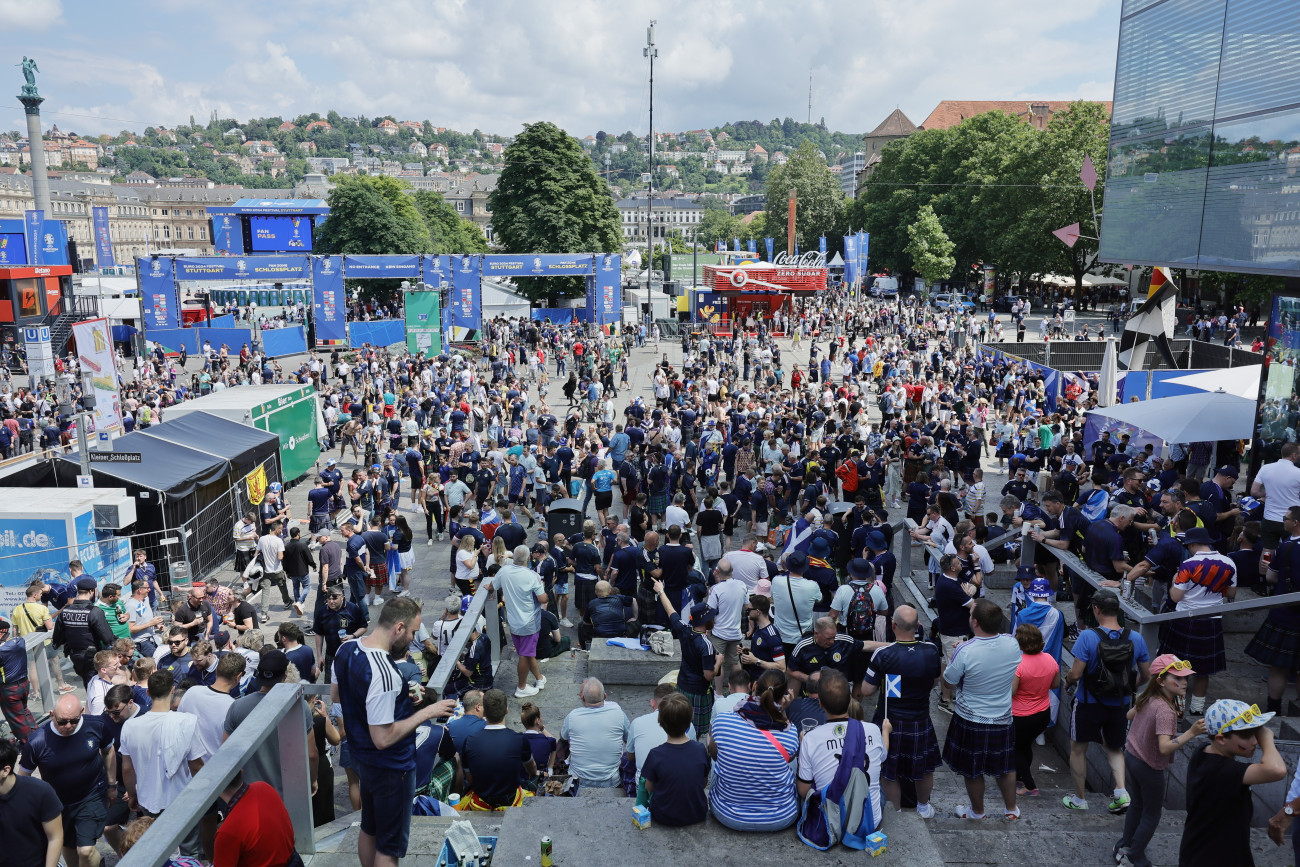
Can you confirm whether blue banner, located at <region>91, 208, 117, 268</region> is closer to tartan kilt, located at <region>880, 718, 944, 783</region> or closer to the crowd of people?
the crowd of people

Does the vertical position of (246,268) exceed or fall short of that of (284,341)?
it exceeds it

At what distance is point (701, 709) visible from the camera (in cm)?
650

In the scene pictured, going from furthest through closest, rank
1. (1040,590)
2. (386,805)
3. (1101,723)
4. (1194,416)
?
(1194,416) < (1040,590) < (1101,723) < (386,805)

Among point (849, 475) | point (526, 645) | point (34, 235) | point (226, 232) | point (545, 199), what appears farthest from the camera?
point (226, 232)

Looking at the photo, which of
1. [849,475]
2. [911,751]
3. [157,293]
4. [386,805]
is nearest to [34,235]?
[157,293]

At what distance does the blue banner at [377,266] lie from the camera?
35.7 m

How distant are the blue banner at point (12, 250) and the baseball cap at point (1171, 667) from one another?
4841cm

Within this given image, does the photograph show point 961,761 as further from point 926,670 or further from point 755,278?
point 755,278

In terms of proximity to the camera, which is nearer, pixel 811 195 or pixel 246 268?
pixel 246 268

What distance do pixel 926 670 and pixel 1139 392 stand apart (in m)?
15.0

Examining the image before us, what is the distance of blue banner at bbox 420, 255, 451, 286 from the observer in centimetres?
3475

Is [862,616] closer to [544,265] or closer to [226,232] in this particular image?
[544,265]

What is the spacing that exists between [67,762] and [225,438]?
33.6 feet

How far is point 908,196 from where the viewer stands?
63.0m
